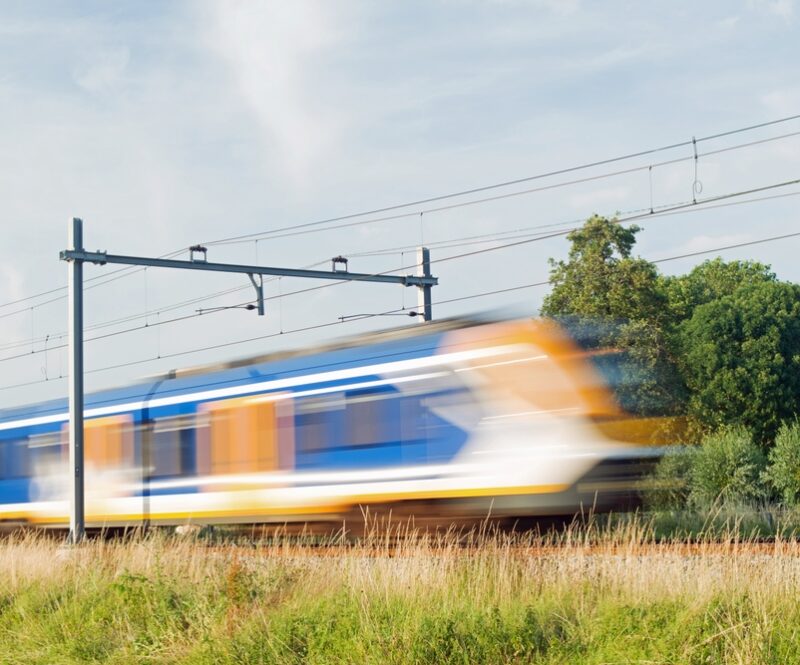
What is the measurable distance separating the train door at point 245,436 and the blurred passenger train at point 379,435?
0.03m

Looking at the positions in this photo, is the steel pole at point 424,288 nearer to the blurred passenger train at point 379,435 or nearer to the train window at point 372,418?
the blurred passenger train at point 379,435

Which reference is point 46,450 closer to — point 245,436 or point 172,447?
point 172,447

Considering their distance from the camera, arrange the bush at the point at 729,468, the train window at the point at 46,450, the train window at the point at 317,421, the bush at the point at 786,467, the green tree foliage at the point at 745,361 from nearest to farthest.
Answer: the train window at the point at 317,421, the train window at the point at 46,450, the bush at the point at 729,468, the bush at the point at 786,467, the green tree foliage at the point at 745,361

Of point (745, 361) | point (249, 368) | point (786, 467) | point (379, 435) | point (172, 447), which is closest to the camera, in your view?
point (379, 435)

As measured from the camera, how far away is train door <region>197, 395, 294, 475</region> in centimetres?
1820

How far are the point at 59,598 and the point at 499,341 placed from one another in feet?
20.5

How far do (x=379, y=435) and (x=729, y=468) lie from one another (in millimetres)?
24112

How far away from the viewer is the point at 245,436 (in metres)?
19.0

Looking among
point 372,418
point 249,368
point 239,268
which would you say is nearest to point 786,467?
point 239,268

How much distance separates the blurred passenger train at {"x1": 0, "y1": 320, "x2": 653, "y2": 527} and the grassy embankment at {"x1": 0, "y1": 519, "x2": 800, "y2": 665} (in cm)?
145

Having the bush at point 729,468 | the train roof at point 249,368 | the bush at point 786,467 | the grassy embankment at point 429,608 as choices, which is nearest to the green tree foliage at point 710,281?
the bush at point 786,467

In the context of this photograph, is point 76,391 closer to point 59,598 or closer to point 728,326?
point 59,598

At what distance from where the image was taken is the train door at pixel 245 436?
18203mm

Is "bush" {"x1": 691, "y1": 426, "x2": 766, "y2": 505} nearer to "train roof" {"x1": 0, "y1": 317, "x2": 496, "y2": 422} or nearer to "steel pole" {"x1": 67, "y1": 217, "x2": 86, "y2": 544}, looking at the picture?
"train roof" {"x1": 0, "y1": 317, "x2": 496, "y2": 422}
